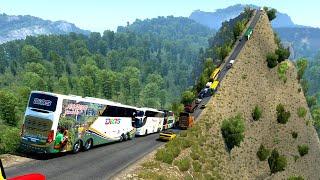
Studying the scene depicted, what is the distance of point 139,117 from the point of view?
61.2 meters

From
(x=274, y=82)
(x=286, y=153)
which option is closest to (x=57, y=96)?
(x=286, y=153)

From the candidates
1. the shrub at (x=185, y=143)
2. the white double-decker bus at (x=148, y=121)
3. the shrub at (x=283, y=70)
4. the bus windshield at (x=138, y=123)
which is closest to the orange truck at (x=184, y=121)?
the white double-decker bus at (x=148, y=121)

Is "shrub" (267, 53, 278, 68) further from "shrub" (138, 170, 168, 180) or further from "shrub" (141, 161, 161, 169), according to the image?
"shrub" (138, 170, 168, 180)

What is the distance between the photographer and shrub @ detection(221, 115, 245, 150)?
6488 cm

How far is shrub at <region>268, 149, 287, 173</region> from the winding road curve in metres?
34.6

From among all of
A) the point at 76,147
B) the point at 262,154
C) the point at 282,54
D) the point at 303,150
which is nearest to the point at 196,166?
the point at 76,147

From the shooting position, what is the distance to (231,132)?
6525 centimetres

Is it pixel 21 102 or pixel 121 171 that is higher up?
pixel 121 171

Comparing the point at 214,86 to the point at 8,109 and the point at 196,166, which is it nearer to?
the point at 196,166

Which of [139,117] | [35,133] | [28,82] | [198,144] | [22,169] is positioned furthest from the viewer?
[28,82]

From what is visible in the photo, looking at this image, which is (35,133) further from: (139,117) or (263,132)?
(263,132)

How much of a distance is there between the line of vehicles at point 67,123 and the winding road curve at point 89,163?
1.05m

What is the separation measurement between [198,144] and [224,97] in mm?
28930

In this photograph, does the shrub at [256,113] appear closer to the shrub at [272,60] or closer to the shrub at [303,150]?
the shrub at [303,150]
